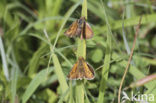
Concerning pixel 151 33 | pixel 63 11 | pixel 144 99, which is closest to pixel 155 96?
pixel 144 99

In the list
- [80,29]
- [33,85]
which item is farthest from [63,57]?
[80,29]

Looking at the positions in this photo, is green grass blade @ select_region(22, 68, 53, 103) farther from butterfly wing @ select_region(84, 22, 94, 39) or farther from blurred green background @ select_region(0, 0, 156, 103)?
butterfly wing @ select_region(84, 22, 94, 39)

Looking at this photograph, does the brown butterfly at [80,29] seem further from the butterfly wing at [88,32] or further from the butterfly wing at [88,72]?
the butterfly wing at [88,72]

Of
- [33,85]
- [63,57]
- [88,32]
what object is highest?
[88,32]

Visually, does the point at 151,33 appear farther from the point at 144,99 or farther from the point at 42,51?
the point at 144,99

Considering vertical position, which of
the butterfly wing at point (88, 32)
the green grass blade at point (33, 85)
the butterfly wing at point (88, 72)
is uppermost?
the butterfly wing at point (88, 32)

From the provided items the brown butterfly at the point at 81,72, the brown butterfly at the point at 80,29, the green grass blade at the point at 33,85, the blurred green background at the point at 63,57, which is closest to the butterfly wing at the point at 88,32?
the brown butterfly at the point at 80,29

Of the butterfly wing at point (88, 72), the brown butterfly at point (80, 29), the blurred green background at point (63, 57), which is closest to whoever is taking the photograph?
the butterfly wing at point (88, 72)

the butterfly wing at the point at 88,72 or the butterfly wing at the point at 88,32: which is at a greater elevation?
the butterfly wing at the point at 88,32

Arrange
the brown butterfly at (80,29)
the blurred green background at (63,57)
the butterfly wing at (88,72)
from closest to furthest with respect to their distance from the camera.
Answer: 1. the butterfly wing at (88,72)
2. the brown butterfly at (80,29)
3. the blurred green background at (63,57)

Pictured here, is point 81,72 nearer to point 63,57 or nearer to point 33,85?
point 63,57
